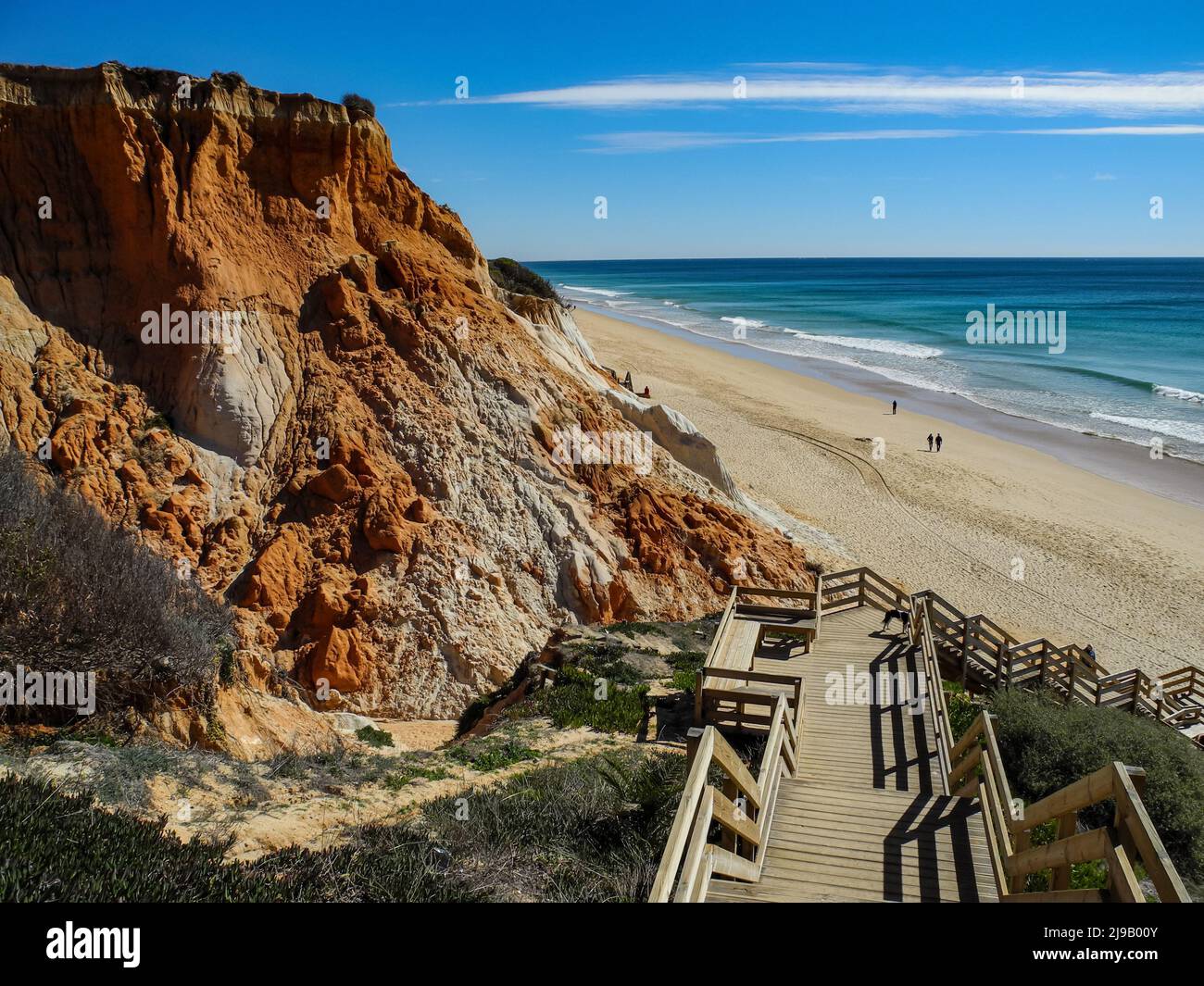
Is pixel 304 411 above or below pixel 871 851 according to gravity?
above

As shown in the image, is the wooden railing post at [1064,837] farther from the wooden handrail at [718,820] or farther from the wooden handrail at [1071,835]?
the wooden handrail at [718,820]

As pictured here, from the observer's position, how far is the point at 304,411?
53.2 ft

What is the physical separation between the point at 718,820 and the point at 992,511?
2591cm

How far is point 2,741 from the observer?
7270 millimetres

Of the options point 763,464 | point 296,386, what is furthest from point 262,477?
point 763,464

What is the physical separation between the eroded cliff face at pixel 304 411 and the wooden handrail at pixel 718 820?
293 inches

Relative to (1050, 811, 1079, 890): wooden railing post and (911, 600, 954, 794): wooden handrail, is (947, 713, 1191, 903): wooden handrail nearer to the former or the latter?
(1050, 811, 1079, 890): wooden railing post

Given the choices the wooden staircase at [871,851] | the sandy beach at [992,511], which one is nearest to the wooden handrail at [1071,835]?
the wooden staircase at [871,851]

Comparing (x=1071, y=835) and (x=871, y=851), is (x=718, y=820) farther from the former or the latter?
(x=1071, y=835)

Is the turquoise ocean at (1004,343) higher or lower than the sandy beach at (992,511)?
higher

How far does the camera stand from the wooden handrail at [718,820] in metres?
4.89

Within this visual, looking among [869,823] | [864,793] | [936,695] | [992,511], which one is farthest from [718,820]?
[992,511]

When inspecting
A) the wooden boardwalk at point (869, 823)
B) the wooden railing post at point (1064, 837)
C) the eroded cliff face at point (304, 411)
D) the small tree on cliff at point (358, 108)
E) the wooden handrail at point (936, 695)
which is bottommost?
the wooden boardwalk at point (869, 823)

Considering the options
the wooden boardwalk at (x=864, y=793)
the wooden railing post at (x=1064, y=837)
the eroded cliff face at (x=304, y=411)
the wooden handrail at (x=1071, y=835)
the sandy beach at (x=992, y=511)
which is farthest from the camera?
the sandy beach at (x=992, y=511)
